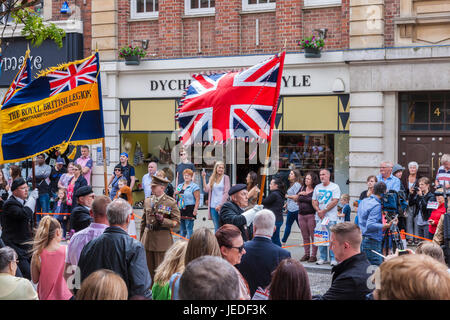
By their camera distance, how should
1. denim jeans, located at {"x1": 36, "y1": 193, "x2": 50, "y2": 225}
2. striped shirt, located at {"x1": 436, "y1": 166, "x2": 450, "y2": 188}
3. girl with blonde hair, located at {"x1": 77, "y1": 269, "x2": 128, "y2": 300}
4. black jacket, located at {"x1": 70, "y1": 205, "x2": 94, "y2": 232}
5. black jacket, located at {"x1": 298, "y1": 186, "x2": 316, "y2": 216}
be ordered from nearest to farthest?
girl with blonde hair, located at {"x1": 77, "y1": 269, "x2": 128, "y2": 300}
black jacket, located at {"x1": 70, "y1": 205, "x2": 94, "y2": 232}
black jacket, located at {"x1": 298, "y1": 186, "x2": 316, "y2": 216}
striped shirt, located at {"x1": 436, "y1": 166, "x2": 450, "y2": 188}
denim jeans, located at {"x1": 36, "y1": 193, "x2": 50, "y2": 225}

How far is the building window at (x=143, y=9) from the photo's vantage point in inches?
711

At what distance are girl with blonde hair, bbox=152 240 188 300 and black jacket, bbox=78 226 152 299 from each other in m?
0.39

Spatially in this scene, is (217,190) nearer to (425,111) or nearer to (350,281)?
(425,111)

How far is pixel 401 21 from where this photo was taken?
1477 centimetres

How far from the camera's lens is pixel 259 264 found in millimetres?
5680

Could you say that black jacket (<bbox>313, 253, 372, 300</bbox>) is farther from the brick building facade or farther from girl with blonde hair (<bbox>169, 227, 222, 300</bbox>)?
the brick building facade

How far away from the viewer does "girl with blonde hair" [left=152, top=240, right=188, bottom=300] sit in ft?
16.4

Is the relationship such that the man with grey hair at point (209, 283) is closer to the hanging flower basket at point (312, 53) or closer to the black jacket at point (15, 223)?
the black jacket at point (15, 223)

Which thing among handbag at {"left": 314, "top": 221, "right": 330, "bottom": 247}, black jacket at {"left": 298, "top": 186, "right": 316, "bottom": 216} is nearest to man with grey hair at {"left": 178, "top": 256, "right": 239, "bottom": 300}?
handbag at {"left": 314, "top": 221, "right": 330, "bottom": 247}

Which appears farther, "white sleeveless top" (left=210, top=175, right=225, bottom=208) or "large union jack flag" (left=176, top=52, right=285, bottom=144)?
"white sleeveless top" (left=210, top=175, right=225, bottom=208)
